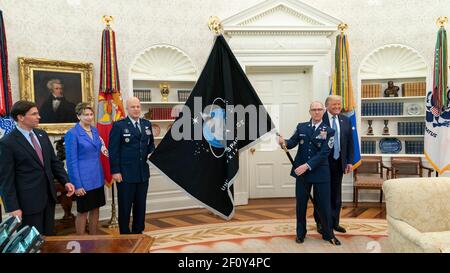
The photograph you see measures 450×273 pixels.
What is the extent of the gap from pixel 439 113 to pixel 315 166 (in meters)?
2.84

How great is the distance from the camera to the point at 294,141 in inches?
142

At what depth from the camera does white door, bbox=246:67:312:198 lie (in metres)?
5.72

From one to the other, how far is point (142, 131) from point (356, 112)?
3.66 m

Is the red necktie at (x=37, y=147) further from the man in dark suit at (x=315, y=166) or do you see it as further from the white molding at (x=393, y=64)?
the white molding at (x=393, y=64)

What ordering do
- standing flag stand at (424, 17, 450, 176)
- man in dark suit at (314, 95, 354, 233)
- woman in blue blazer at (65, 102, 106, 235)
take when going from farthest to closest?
1. standing flag stand at (424, 17, 450, 176)
2. man in dark suit at (314, 95, 354, 233)
3. woman in blue blazer at (65, 102, 106, 235)

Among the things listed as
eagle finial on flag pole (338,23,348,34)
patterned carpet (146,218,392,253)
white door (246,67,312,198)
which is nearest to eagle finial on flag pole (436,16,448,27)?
eagle finial on flag pole (338,23,348,34)

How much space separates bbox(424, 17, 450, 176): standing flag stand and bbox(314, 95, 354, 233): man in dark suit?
6.56 ft

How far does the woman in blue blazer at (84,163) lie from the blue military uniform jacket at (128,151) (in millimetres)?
192

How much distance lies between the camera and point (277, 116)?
5758 mm

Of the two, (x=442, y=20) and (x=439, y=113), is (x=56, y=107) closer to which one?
(x=439, y=113)

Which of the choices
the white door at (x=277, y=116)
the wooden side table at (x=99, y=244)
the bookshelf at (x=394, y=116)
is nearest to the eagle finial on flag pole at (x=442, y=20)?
the bookshelf at (x=394, y=116)

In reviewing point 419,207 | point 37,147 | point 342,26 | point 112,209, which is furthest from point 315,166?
point 342,26

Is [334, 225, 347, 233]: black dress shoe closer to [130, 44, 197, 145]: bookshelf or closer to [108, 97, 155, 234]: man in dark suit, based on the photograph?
[108, 97, 155, 234]: man in dark suit

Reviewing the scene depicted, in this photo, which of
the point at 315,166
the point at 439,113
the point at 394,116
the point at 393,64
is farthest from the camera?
the point at 393,64
